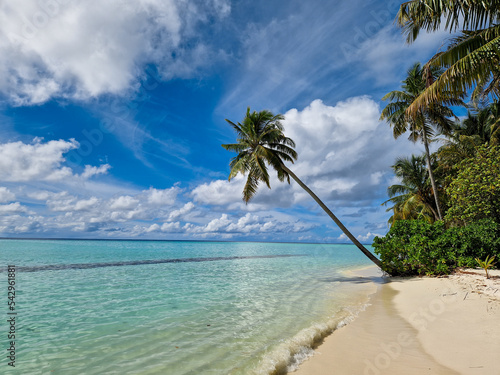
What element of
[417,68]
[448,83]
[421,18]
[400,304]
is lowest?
[400,304]

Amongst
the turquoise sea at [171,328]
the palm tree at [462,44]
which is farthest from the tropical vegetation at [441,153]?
the turquoise sea at [171,328]

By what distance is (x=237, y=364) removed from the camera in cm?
424

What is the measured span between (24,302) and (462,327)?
1235 centimetres

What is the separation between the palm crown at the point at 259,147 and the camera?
56.5 ft

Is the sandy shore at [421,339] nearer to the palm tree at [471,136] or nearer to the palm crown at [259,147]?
the palm crown at [259,147]

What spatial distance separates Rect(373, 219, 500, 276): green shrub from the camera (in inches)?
469

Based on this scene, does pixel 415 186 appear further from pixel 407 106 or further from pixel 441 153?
pixel 407 106

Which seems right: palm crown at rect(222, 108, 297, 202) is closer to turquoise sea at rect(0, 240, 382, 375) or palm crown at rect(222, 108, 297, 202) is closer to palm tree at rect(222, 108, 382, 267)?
palm tree at rect(222, 108, 382, 267)

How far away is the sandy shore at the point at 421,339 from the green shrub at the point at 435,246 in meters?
4.10

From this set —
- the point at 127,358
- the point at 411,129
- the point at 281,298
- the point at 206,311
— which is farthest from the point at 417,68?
the point at 127,358

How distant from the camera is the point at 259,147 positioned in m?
16.8

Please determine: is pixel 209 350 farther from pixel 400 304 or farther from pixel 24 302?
pixel 24 302

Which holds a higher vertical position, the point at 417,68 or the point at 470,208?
the point at 417,68

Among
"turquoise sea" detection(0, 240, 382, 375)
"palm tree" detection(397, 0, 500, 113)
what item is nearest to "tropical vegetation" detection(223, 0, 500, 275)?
"palm tree" detection(397, 0, 500, 113)
